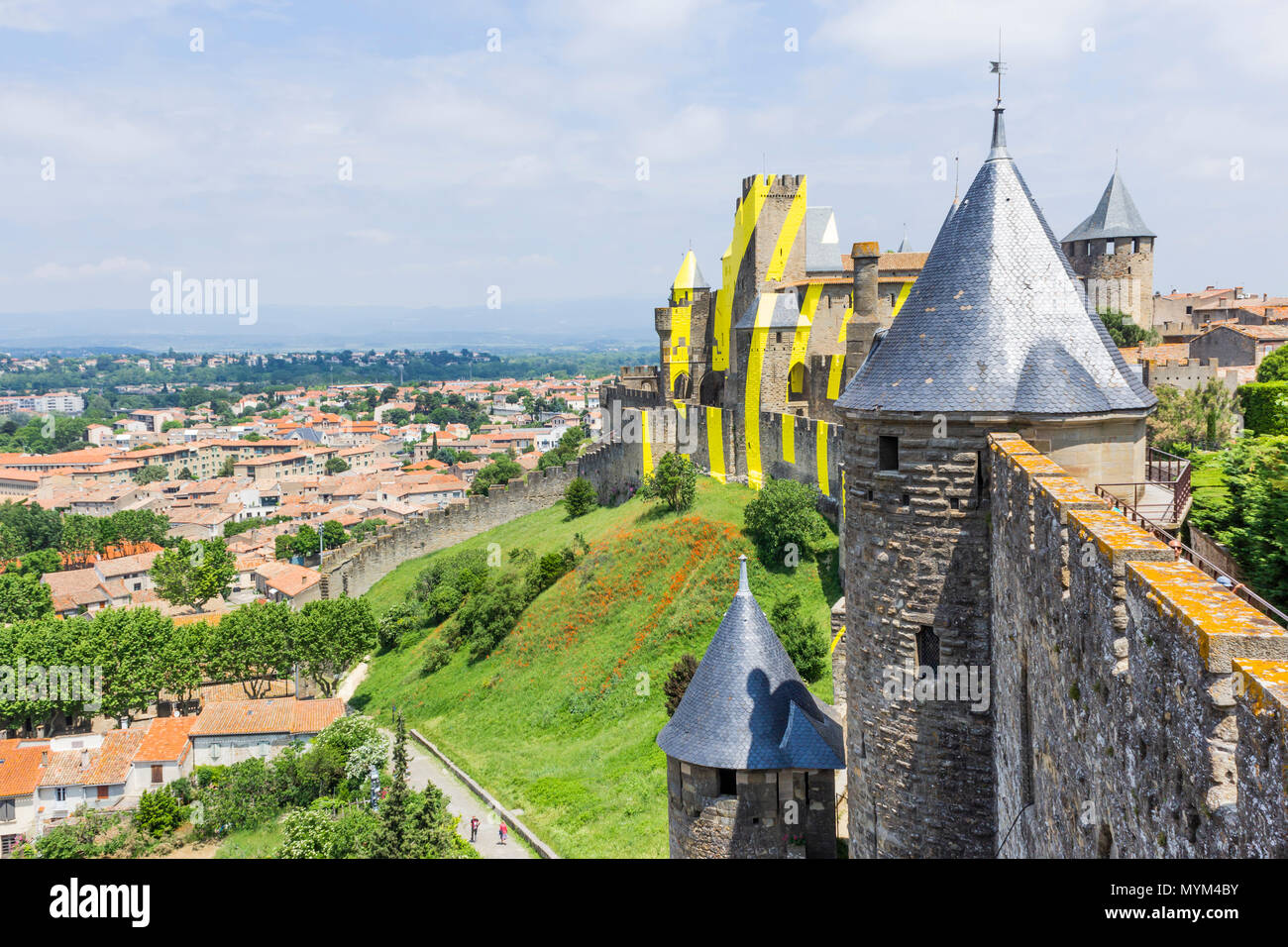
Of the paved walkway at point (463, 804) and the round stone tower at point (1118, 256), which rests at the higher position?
the round stone tower at point (1118, 256)

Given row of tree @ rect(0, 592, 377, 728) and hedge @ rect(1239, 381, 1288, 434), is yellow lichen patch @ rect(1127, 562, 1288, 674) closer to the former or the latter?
hedge @ rect(1239, 381, 1288, 434)

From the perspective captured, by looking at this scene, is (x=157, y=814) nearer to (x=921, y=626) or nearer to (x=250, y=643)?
(x=250, y=643)

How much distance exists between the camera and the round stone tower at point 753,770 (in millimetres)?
13266

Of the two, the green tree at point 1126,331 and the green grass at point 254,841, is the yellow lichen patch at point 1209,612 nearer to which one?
the green grass at point 254,841

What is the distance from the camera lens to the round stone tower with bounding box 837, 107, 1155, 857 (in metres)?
8.99

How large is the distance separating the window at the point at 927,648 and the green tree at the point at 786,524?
22.8 metres

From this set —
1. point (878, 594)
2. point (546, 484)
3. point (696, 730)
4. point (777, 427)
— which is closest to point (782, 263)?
point (777, 427)

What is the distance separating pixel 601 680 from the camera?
3067 centimetres

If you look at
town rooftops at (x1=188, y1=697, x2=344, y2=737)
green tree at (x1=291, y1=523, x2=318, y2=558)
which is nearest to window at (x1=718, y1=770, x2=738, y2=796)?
town rooftops at (x1=188, y1=697, x2=344, y2=737)

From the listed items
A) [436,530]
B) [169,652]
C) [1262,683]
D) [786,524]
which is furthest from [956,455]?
[436,530]

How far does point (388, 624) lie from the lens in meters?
49.4

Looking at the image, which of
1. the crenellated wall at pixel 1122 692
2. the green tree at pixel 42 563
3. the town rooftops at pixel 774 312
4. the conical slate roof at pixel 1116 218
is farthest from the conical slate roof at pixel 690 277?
the green tree at pixel 42 563

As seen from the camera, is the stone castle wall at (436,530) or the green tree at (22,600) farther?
the green tree at (22,600)
